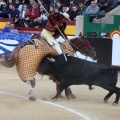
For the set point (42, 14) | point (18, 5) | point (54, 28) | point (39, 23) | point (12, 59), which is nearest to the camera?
point (12, 59)

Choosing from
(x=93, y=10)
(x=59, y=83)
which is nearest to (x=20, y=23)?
(x=93, y=10)

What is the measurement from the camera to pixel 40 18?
727 inches

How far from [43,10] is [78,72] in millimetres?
7811

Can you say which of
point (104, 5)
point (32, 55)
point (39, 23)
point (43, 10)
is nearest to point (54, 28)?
point (32, 55)

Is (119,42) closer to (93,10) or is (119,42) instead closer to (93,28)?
(93,28)

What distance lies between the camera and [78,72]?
1128 cm

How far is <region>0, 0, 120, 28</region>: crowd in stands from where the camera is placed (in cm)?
1855

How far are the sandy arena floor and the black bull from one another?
36 centimetres

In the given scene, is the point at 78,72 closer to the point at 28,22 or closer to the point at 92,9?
the point at 92,9

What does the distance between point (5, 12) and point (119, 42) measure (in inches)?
205

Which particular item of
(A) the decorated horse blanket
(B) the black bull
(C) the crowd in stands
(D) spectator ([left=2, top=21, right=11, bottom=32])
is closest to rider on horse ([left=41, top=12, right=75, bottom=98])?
(A) the decorated horse blanket

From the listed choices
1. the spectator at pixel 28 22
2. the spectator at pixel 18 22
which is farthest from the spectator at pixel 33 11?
the spectator at pixel 18 22

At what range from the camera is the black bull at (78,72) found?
36.4 feet

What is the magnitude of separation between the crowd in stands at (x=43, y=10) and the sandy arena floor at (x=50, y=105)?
522 centimetres
